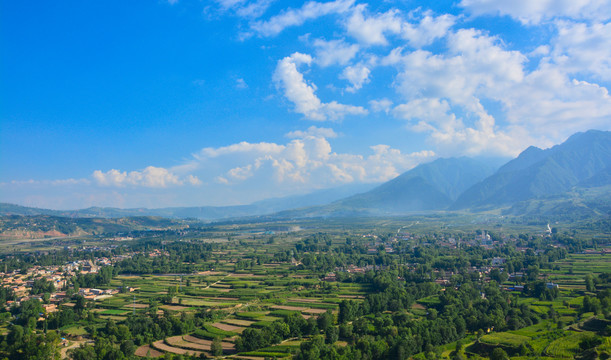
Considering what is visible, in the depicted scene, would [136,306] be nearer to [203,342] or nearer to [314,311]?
[203,342]

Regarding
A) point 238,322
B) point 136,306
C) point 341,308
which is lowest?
point 238,322

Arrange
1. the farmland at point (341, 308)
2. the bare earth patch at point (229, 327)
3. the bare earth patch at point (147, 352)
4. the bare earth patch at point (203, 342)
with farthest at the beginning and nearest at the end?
the bare earth patch at point (229, 327), the bare earth patch at point (203, 342), the bare earth patch at point (147, 352), the farmland at point (341, 308)

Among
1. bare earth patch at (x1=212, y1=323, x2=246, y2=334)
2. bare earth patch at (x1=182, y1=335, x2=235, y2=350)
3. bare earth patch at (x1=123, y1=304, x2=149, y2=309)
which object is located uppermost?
bare earth patch at (x1=123, y1=304, x2=149, y2=309)

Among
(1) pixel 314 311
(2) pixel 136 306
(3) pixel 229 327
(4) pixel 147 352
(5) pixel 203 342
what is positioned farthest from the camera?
(2) pixel 136 306

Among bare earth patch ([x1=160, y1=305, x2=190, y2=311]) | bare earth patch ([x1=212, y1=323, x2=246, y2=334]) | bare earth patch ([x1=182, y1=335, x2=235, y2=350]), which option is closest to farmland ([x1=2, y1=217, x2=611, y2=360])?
bare earth patch ([x1=182, y1=335, x2=235, y2=350])

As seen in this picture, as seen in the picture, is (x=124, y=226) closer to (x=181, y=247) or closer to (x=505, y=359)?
(x=181, y=247)

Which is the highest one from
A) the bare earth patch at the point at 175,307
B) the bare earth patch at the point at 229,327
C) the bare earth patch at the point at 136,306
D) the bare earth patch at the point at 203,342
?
the bare earth patch at the point at 136,306

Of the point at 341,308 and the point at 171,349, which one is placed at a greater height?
the point at 341,308

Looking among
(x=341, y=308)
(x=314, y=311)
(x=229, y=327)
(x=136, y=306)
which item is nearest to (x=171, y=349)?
(x=229, y=327)

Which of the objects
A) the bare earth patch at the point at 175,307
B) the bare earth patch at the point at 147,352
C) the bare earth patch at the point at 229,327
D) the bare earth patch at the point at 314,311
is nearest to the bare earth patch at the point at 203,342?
the bare earth patch at the point at 229,327

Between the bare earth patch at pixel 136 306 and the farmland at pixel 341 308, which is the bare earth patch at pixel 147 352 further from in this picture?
the bare earth patch at pixel 136 306

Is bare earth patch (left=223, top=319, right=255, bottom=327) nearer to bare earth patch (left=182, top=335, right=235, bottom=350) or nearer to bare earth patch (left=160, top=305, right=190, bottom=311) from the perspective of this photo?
bare earth patch (left=182, top=335, right=235, bottom=350)
